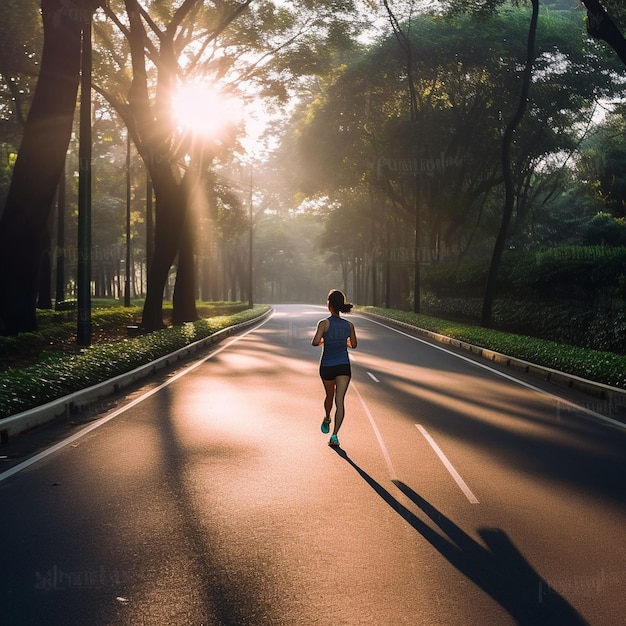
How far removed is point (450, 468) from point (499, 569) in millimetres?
3058

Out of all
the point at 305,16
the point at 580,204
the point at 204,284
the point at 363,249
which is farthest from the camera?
the point at 204,284

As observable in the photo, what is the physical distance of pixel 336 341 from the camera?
9719mm

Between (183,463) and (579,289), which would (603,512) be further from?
(579,289)

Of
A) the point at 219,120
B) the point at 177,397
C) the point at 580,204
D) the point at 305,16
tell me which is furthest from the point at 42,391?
the point at 580,204

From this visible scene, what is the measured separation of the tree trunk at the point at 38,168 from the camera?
65.9 feet

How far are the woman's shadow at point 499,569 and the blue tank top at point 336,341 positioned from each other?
109 inches

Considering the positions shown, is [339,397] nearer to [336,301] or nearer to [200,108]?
[336,301]

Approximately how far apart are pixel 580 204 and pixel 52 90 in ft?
163

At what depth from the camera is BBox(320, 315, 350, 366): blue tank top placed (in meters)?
9.70

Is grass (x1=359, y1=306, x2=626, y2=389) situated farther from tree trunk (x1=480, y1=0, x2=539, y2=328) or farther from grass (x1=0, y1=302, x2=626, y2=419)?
tree trunk (x1=480, y1=0, x2=539, y2=328)

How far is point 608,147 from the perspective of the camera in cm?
5056

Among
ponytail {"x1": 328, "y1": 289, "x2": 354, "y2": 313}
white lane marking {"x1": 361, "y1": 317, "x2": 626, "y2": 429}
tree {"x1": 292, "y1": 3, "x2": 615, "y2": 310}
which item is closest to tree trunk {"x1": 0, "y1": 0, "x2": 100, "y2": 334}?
white lane marking {"x1": 361, "y1": 317, "x2": 626, "y2": 429}

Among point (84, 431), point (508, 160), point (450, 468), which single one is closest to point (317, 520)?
point (450, 468)

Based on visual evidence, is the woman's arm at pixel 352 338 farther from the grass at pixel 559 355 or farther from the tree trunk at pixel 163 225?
the tree trunk at pixel 163 225
